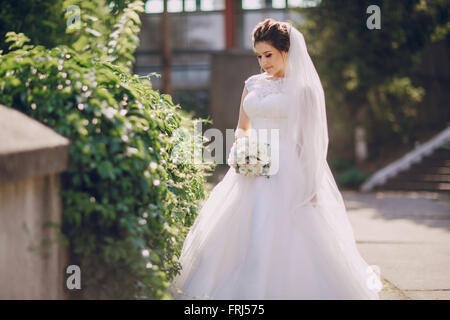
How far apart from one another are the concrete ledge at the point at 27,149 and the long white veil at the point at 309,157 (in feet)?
5.61

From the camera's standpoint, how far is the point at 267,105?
395 cm

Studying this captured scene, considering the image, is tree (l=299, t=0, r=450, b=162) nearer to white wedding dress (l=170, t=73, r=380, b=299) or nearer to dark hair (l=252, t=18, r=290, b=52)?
dark hair (l=252, t=18, r=290, b=52)

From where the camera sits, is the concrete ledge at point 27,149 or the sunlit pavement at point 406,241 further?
the sunlit pavement at point 406,241

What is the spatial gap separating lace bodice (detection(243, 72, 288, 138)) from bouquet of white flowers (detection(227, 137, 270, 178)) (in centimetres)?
24

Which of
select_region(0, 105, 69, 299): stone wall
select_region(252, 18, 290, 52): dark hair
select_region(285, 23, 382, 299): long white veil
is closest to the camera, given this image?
select_region(0, 105, 69, 299): stone wall

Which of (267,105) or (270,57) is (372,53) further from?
(267,105)

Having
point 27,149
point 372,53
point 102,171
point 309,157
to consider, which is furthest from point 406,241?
point 372,53

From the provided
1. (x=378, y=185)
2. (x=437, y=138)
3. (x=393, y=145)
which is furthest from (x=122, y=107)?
(x=393, y=145)

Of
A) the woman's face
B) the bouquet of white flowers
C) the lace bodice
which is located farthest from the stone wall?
the woman's face

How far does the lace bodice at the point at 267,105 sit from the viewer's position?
155 inches

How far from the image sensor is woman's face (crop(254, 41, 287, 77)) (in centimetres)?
397

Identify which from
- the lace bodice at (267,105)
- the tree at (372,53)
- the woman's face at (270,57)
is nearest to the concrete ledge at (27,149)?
the lace bodice at (267,105)

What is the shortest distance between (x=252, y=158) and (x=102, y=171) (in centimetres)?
128

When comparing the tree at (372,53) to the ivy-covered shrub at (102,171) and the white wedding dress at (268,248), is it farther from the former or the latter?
the ivy-covered shrub at (102,171)
